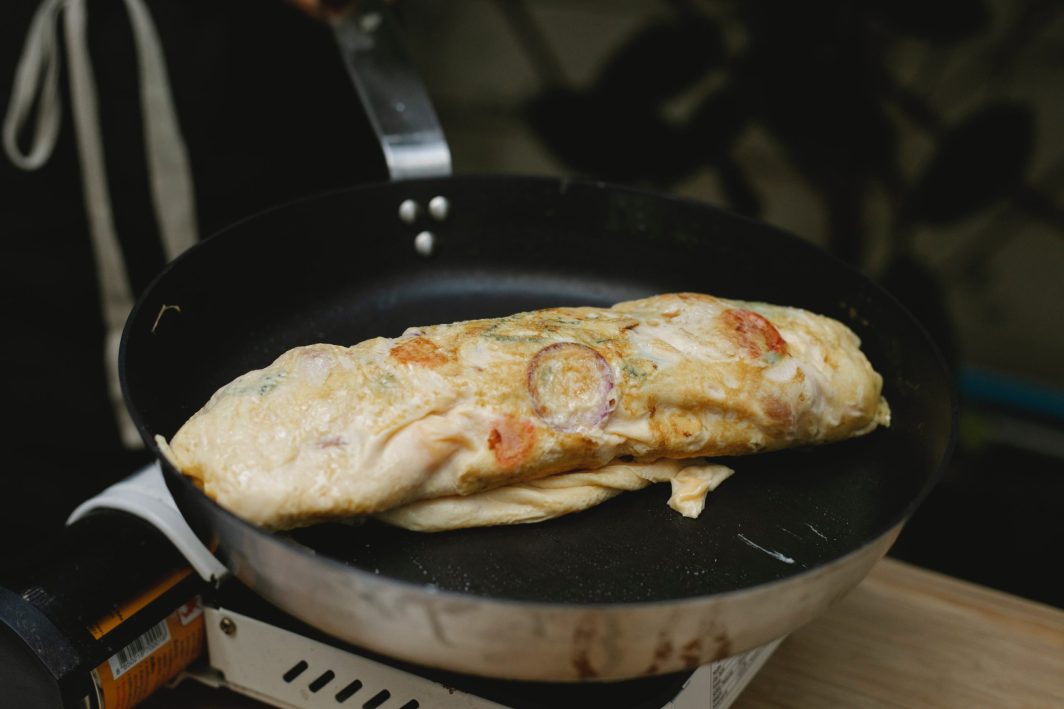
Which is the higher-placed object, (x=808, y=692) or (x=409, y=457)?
(x=409, y=457)

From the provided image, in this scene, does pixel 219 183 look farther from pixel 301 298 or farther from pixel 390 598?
Result: pixel 390 598

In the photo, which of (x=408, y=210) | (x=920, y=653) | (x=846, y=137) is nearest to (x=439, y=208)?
(x=408, y=210)

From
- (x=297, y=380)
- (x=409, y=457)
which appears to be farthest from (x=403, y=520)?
(x=297, y=380)

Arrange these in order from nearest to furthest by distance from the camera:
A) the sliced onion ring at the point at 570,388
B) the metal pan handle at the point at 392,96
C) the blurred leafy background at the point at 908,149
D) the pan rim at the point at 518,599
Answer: the pan rim at the point at 518,599 < the sliced onion ring at the point at 570,388 < the metal pan handle at the point at 392,96 < the blurred leafy background at the point at 908,149

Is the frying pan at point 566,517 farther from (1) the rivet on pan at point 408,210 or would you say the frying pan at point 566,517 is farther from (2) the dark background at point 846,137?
(2) the dark background at point 846,137

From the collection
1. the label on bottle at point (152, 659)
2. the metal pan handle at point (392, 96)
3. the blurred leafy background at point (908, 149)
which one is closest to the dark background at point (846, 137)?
the blurred leafy background at point (908, 149)

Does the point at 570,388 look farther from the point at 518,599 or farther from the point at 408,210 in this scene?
the point at 408,210

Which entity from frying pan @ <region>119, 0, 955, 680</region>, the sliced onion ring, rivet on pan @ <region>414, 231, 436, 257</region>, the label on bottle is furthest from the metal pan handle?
the label on bottle
